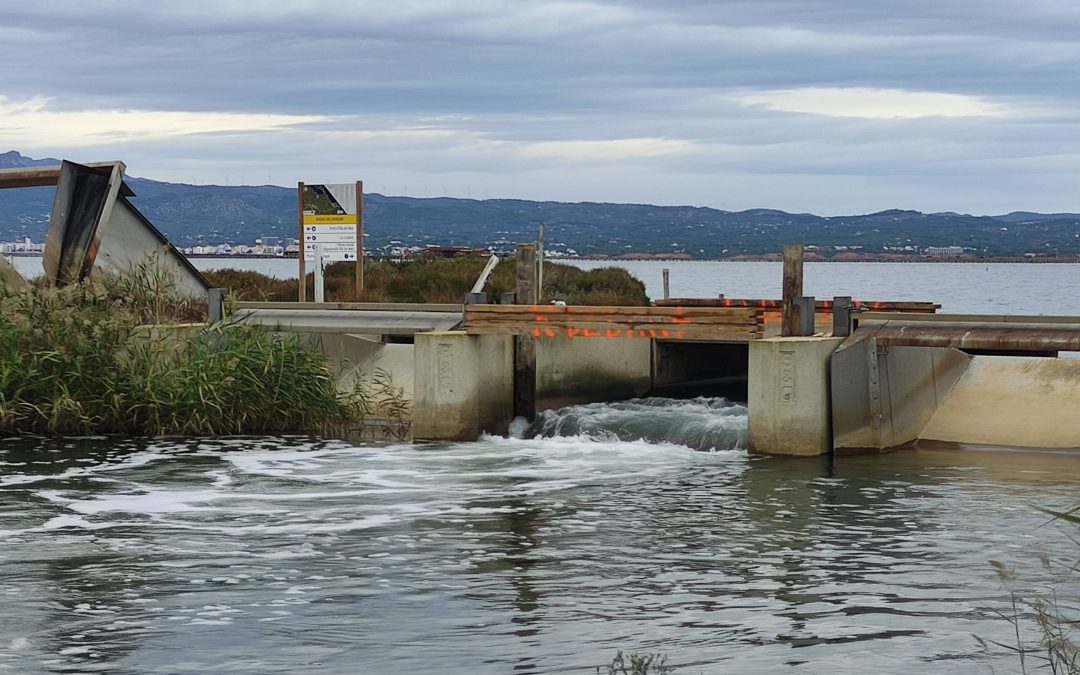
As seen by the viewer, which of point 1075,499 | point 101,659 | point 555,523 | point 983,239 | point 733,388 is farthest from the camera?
point 983,239

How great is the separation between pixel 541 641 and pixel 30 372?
1277 centimetres

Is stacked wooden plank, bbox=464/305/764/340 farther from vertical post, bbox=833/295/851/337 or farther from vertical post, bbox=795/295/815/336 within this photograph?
vertical post, bbox=833/295/851/337

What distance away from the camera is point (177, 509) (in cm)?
1609

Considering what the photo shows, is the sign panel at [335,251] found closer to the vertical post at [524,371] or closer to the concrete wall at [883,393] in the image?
the vertical post at [524,371]

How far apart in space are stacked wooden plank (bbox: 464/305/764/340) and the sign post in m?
7.66

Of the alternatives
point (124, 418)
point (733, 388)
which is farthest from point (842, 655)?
point (733, 388)

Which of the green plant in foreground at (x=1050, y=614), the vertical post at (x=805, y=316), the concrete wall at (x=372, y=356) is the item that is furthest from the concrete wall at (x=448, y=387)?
the green plant in foreground at (x=1050, y=614)

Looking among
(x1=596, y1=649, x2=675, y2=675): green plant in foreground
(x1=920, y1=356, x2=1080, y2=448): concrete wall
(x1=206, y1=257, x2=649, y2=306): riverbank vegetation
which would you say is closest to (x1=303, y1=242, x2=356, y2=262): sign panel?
(x1=206, y1=257, x2=649, y2=306): riverbank vegetation

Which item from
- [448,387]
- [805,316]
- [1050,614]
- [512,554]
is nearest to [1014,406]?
[805,316]

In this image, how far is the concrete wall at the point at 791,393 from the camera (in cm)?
1952

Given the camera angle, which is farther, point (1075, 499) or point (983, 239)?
point (983, 239)

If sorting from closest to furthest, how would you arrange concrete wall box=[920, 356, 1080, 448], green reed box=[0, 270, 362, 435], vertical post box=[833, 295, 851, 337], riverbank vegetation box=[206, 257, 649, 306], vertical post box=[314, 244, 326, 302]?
vertical post box=[833, 295, 851, 337], green reed box=[0, 270, 362, 435], concrete wall box=[920, 356, 1080, 448], vertical post box=[314, 244, 326, 302], riverbank vegetation box=[206, 257, 649, 306]

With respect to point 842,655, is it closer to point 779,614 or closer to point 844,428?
point 779,614

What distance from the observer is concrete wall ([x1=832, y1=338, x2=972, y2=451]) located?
20.0 m
